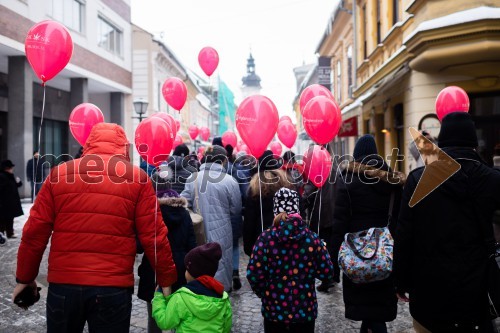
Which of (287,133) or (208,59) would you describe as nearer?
(287,133)

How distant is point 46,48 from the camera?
5.50 m

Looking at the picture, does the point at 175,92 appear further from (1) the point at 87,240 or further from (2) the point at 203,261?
(1) the point at 87,240

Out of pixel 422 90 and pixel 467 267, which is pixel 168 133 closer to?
pixel 467 267

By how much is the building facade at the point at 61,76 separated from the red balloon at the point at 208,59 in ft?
17.9

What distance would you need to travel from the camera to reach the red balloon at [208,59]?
11.5 m

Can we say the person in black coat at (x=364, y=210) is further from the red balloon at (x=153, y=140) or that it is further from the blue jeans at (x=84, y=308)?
the red balloon at (x=153, y=140)

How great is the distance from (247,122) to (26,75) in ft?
38.5

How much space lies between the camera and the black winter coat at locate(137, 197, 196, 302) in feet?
12.0

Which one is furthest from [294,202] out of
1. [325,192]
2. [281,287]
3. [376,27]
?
[376,27]

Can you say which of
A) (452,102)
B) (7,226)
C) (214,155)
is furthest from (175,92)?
(452,102)

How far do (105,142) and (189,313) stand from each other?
118 centimetres

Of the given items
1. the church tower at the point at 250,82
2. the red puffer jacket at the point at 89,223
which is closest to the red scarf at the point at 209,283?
the red puffer jacket at the point at 89,223

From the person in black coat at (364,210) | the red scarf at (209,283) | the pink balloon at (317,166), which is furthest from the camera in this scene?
the pink balloon at (317,166)

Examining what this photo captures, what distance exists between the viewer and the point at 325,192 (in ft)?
19.6
